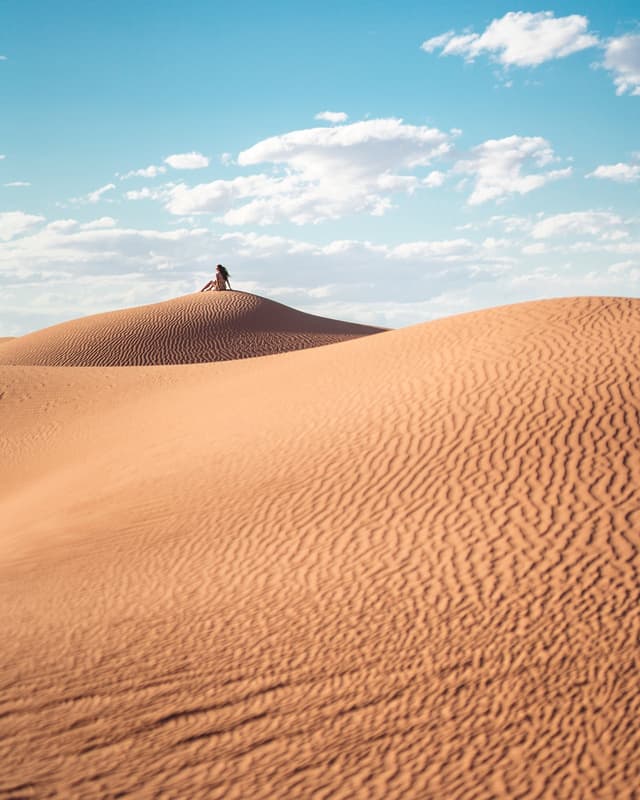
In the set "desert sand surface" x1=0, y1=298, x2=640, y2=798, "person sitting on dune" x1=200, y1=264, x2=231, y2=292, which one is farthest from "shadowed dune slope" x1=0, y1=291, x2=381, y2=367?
"desert sand surface" x1=0, y1=298, x2=640, y2=798

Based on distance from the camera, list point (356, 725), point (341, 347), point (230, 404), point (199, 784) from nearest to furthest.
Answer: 1. point (199, 784)
2. point (356, 725)
3. point (230, 404)
4. point (341, 347)

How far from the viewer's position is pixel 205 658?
6973 millimetres

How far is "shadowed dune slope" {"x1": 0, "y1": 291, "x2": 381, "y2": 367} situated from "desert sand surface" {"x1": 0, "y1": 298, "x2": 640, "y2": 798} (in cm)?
2546

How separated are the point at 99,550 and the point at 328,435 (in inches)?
151

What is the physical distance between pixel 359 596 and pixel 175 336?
34.7m

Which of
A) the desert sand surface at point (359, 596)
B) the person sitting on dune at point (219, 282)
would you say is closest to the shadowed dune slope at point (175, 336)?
the person sitting on dune at point (219, 282)

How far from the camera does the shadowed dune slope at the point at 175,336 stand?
130ft

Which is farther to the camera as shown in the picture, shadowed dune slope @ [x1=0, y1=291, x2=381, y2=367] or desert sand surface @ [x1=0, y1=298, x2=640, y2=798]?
shadowed dune slope @ [x1=0, y1=291, x2=381, y2=367]

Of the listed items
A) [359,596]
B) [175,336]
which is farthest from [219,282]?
[359,596]

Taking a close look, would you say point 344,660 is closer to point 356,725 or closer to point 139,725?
point 356,725

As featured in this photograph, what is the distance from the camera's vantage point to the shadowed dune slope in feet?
130

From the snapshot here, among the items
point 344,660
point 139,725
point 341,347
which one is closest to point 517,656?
point 344,660

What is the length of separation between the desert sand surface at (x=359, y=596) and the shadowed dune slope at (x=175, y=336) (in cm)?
2546

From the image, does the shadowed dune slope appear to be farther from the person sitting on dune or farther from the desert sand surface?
the desert sand surface
